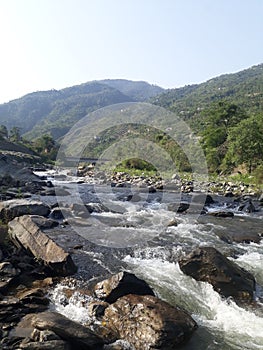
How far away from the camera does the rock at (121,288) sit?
703cm

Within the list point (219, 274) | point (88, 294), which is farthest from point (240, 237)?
point (88, 294)

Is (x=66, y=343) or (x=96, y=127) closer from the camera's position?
(x=66, y=343)

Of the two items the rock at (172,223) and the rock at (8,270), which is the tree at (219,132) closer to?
the rock at (172,223)

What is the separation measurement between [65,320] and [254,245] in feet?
27.2

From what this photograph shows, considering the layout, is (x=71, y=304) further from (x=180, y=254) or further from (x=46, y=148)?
(x=46, y=148)

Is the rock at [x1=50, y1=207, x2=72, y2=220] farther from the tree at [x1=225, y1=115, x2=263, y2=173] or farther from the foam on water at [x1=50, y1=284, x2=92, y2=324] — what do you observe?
the tree at [x1=225, y1=115, x2=263, y2=173]

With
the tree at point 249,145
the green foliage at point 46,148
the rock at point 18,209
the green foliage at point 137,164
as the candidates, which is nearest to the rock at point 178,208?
the rock at point 18,209

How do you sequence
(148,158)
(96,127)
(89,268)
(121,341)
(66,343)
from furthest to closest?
(96,127), (148,158), (89,268), (121,341), (66,343)

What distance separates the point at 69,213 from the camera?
53.3 ft

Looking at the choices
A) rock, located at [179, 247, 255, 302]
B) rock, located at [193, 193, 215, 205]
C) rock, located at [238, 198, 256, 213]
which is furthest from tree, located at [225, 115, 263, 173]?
rock, located at [179, 247, 255, 302]

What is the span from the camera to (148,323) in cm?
600

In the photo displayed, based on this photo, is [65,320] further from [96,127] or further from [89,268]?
[96,127]

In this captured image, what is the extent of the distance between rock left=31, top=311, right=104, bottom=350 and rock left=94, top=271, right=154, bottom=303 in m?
1.37

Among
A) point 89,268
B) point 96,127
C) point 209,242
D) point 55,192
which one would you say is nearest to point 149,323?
point 89,268
